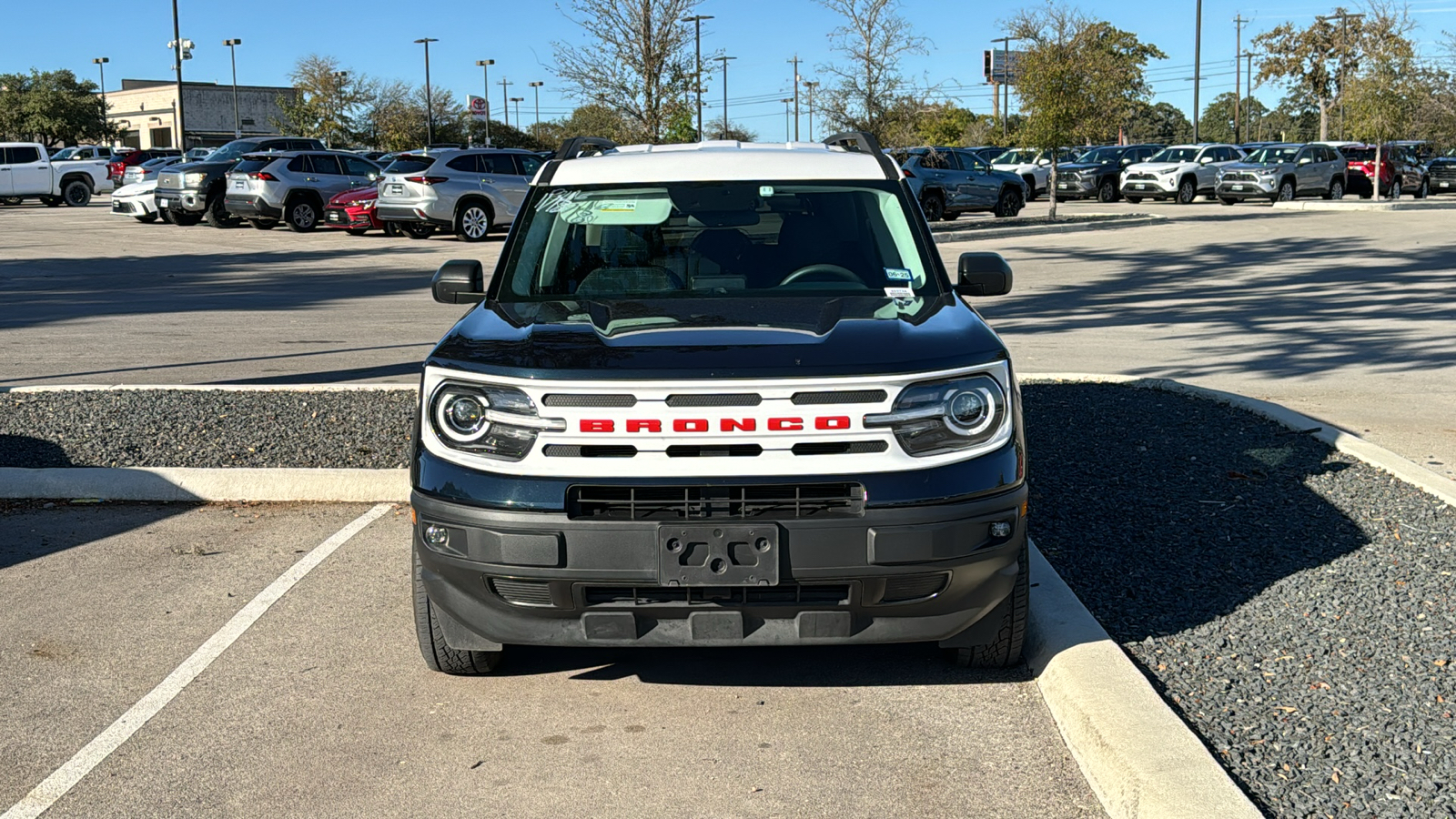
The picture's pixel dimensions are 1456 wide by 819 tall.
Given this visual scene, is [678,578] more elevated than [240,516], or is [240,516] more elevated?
[678,578]

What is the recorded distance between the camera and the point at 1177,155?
1534 inches

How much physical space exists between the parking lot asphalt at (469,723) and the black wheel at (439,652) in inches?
2.5

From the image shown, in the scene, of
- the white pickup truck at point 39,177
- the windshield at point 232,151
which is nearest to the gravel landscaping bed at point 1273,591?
the windshield at point 232,151

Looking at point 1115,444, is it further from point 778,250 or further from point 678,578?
point 678,578

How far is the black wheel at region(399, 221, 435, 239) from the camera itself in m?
26.5

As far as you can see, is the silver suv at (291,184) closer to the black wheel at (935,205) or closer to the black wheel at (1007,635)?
the black wheel at (935,205)

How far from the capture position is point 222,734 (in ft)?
13.7

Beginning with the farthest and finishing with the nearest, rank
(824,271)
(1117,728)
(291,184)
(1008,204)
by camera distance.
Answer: (1008,204), (291,184), (824,271), (1117,728)

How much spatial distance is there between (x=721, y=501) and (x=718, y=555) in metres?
0.15

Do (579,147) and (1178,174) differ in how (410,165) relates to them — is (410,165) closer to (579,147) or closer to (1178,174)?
(1178,174)

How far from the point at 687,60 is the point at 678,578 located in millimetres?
28031

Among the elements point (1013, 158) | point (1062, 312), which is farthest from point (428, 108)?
point (1062, 312)

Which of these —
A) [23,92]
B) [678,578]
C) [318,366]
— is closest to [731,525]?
[678,578]

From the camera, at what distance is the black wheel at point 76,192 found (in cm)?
4516
